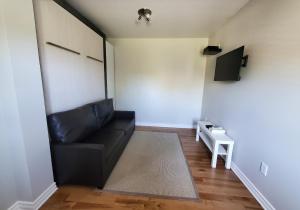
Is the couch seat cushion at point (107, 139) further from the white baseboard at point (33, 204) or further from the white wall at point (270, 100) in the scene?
the white wall at point (270, 100)

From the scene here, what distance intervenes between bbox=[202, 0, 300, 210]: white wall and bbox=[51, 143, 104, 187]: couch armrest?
1.88 m

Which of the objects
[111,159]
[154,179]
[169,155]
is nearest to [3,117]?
[111,159]

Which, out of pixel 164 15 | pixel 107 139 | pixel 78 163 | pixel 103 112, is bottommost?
pixel 78 163

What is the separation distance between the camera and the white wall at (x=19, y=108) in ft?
3.98

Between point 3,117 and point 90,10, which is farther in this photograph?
point 90,10

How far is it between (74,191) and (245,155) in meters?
2.30

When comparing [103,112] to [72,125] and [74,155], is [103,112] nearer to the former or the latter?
[72,125]

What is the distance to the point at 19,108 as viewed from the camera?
129 centimetres

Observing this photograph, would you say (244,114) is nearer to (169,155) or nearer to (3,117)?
(169,155)

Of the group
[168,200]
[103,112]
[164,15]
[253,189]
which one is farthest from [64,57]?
[253,189]

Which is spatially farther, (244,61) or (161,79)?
(161,79)

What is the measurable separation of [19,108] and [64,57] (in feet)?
3.59

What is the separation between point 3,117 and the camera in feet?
4.17

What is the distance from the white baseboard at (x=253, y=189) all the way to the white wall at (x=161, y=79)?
215 cm
